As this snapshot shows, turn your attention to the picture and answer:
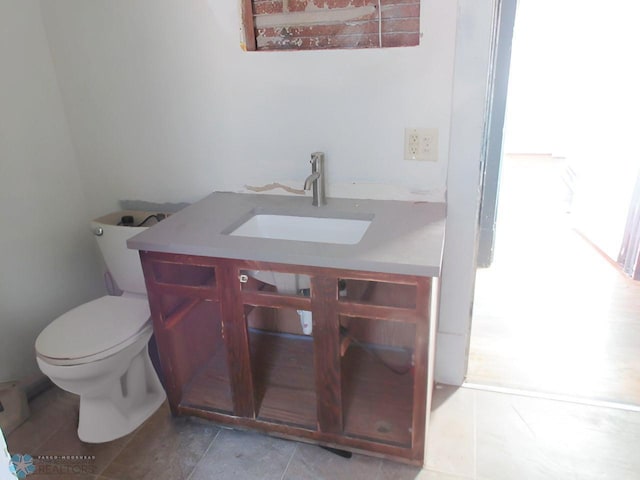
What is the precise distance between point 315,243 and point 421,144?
0.59m

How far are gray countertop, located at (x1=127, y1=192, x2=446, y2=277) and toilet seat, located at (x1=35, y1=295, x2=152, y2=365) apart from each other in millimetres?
380

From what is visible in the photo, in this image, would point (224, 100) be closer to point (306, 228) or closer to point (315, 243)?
point (306, 228)

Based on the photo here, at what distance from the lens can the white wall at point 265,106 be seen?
158 cm

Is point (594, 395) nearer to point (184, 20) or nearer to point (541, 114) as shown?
point (184, 20)

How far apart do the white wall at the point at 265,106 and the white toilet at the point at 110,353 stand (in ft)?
1.16

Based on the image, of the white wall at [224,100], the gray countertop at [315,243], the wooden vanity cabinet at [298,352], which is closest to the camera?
the gray countertop at [315,243]

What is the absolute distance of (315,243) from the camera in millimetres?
1401

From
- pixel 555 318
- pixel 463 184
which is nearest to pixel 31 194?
pixel 463 184

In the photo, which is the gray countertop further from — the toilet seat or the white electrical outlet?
the toilet seat

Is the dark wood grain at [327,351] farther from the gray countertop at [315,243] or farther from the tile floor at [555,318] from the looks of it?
the tile floor at [555,318]

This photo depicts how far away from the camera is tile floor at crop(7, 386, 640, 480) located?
60.7 inches

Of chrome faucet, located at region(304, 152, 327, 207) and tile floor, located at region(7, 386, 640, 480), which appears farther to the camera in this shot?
chrome faucet, located at region(304, 152, 327, 207)

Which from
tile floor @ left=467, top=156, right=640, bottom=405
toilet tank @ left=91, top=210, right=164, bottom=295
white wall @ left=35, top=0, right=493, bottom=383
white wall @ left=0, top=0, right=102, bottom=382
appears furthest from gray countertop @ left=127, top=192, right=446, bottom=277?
tile floor @ left=467, top=156, right=640, bottom=405

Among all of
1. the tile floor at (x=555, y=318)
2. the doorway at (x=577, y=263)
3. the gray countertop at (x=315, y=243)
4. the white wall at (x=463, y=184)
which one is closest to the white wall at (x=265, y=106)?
the white wall at (x=463, y=184)
